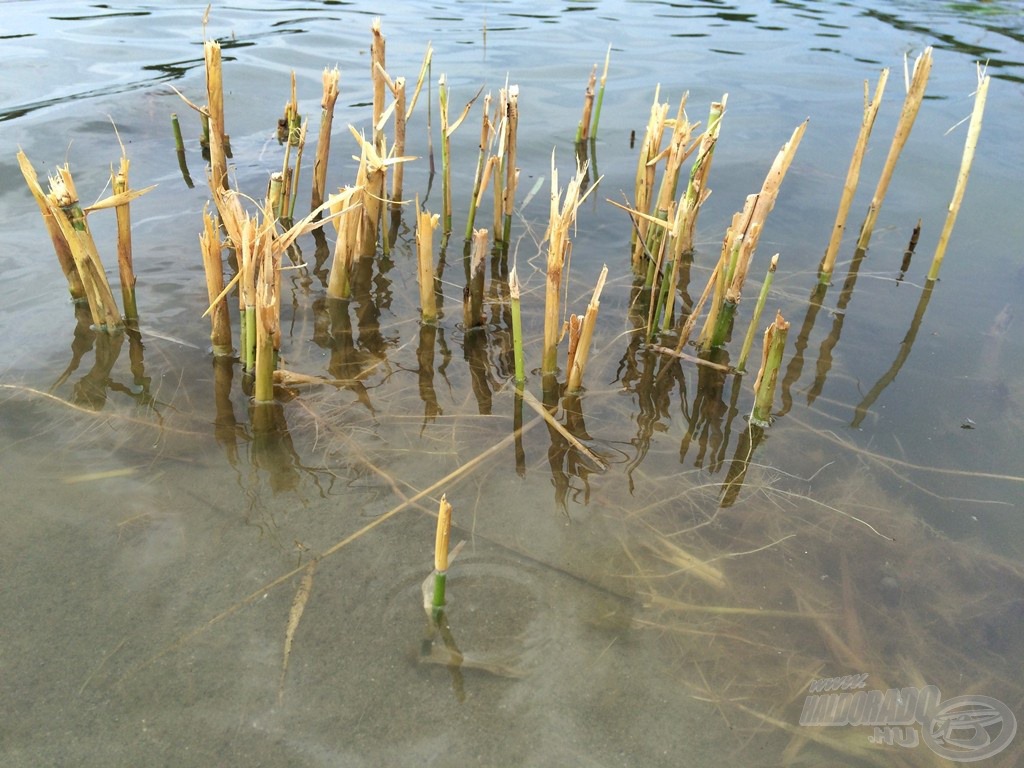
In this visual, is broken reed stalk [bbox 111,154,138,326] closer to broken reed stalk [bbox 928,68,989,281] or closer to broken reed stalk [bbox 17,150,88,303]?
broken reed stalk [bbox 17,150,88,303]

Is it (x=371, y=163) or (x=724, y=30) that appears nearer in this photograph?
(x=371, y=163)

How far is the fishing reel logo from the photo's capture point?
2332mm

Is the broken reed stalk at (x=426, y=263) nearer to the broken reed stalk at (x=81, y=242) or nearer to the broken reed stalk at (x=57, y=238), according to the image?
the broken reed stalk at (x=81, y=242)

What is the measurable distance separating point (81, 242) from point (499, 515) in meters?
2.47

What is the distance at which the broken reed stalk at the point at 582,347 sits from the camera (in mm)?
3367

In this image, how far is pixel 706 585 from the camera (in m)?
2.83

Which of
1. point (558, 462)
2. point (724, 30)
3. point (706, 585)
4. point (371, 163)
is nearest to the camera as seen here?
point (706, 585)

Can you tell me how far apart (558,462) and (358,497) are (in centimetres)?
93

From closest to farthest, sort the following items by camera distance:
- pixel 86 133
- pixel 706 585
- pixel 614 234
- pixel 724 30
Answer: pixel 706 585
pixel 614 234
pixel 86 133
pixel 724 30

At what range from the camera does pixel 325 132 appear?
16.4ft

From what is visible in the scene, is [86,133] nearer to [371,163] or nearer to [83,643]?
[371,163]

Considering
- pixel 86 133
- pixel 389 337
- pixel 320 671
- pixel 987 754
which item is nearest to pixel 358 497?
pixel 320 671

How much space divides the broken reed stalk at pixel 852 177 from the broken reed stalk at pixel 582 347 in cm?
196

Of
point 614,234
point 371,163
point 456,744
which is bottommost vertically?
point 456,744
